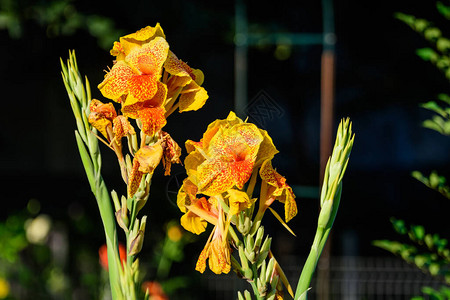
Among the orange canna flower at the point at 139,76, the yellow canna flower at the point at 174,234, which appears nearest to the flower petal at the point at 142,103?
the orange canna flower at the point at 139,76

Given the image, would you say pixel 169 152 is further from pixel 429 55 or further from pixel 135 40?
pixel 429 55

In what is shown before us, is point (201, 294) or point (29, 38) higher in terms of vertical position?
point (29, 38)

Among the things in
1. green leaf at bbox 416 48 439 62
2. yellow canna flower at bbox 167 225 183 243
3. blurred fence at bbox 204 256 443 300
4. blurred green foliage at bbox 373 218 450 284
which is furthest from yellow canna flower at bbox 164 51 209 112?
blurred fence at bbox 204 256 443 300

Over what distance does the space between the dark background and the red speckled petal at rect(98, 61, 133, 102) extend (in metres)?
2.86

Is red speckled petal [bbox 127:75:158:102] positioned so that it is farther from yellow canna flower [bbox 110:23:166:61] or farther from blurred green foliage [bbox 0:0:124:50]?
blurred green foliage [bbox 0:0:124:50]

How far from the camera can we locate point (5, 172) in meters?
4.88

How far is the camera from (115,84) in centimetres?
52

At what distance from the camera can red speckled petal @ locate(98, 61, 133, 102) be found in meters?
0.51

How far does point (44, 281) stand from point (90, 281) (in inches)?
6.8

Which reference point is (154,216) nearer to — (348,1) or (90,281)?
(90,281)

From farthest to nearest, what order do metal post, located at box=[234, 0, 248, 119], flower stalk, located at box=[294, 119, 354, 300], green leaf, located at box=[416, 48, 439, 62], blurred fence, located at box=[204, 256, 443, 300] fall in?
blurred fence, located at box=[204, 256, 443, 300] → metal post, located at box=[234, 0, 248, 119] → green leaf, located at box=[416, 48, 439, 62] → flower stalk, located at box=[294, 119, 354, 300]

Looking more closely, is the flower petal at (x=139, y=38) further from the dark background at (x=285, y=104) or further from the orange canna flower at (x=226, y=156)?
the dark background at (x=285, y=104)

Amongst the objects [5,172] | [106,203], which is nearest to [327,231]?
[106,203]

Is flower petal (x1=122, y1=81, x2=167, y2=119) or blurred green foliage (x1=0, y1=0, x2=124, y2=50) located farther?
blurred green foliage (x1=0, y1=0, x2=124, y2=50)
